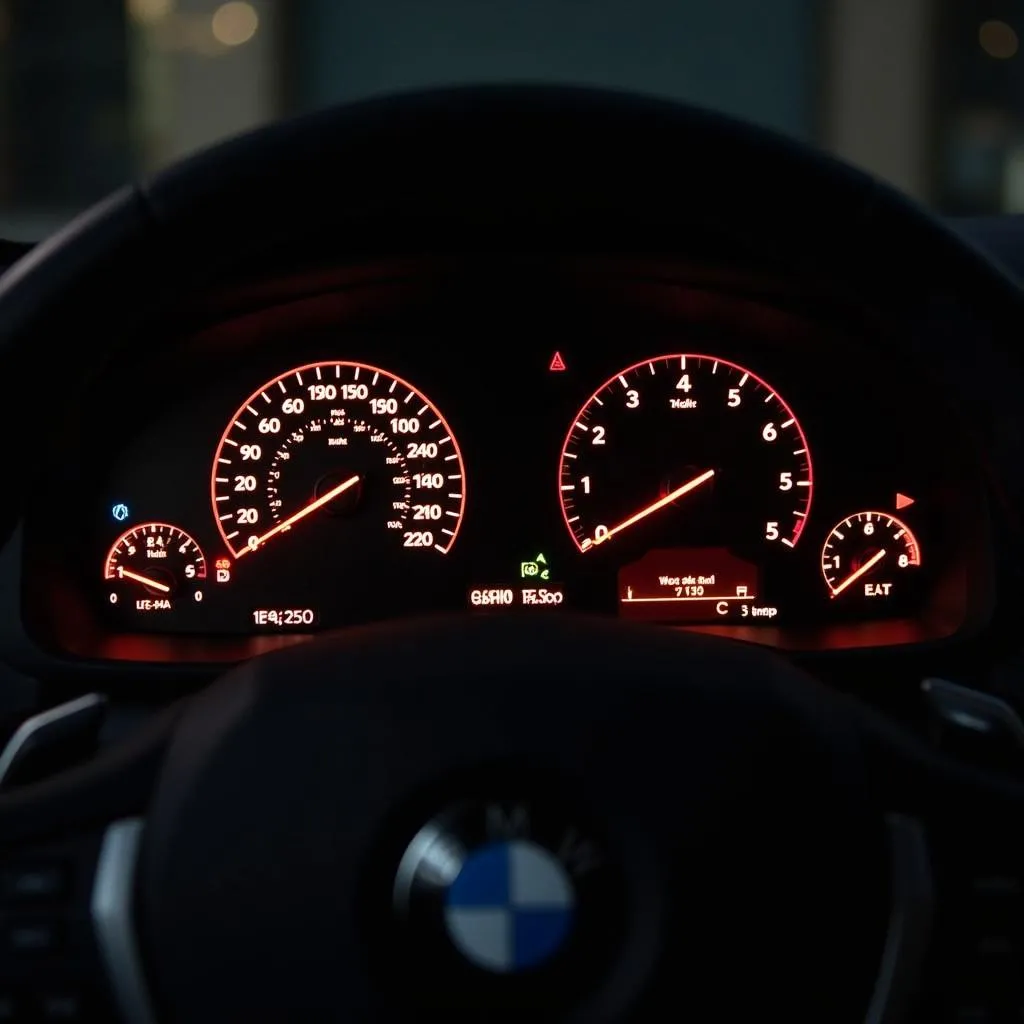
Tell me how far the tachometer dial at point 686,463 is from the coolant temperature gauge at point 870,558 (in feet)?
0.18

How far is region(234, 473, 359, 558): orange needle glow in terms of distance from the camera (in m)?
2.14

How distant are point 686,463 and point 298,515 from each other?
466mm

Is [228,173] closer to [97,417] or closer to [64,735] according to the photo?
[64,735]

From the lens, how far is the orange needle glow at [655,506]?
2132 millimetres

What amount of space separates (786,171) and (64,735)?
618mm

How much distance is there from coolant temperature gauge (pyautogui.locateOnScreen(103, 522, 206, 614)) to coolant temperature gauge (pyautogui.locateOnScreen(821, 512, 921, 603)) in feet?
2.42

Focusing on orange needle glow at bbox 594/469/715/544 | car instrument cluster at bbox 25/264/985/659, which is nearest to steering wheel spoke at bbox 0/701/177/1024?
car instrument cluster at bbox 25/264/985/659

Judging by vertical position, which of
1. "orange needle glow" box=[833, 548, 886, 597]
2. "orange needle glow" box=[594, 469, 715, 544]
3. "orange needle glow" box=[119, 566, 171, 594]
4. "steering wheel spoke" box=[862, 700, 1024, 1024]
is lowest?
"steering wheel spoke" box=[862, 700, 1024, 1024]

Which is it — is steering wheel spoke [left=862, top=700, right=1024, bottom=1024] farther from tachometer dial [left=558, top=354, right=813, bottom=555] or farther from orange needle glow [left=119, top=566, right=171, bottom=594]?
orange needle glow [left=119, top=566, right=171, bottom=594]

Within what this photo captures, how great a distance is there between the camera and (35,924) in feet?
3.38

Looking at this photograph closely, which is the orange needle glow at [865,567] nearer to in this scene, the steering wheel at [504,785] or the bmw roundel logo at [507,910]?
the steering wheel at [504,785]

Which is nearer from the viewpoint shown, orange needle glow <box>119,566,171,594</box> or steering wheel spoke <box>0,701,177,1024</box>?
steering wheel spoke <box>0,701,177,1024</box>

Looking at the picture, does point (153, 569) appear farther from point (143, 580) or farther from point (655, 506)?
point (655, 506)

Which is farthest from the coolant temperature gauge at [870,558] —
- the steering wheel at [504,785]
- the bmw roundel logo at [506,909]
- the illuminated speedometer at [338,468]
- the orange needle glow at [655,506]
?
the bmw roundel logo at [506,909]
